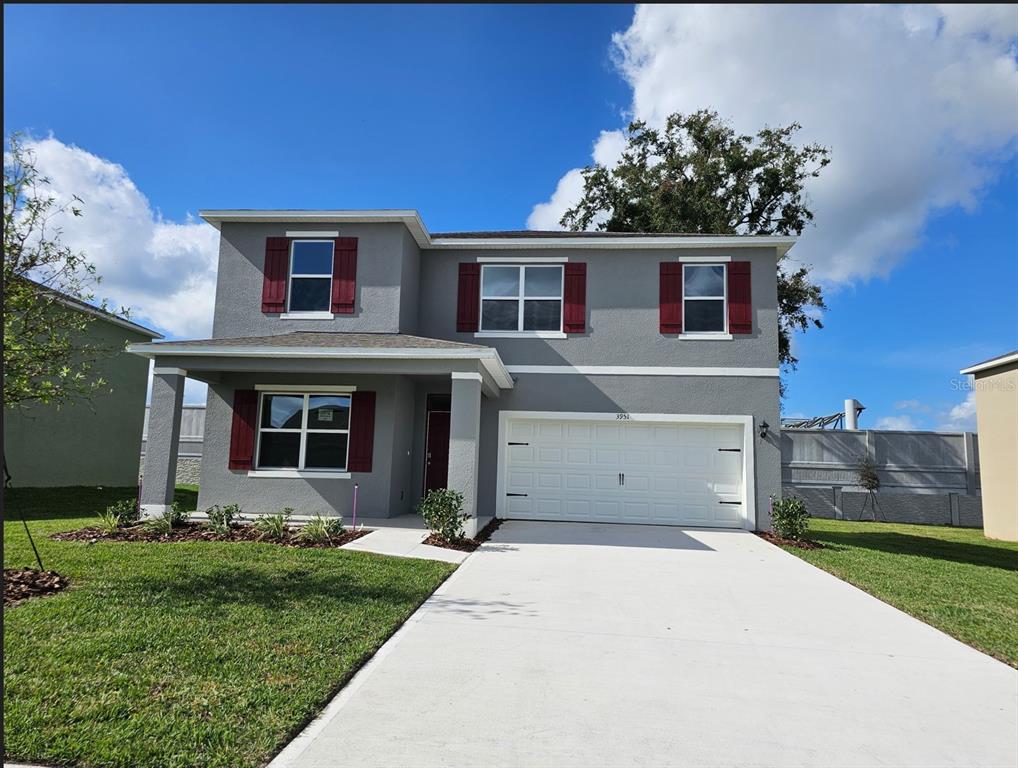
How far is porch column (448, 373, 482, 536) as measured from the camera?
984 centimetres

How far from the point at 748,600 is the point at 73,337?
585 inches

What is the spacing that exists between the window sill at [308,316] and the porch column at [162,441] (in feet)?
7.87

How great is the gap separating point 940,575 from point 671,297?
654cm

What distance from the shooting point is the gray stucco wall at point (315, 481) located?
11.6m

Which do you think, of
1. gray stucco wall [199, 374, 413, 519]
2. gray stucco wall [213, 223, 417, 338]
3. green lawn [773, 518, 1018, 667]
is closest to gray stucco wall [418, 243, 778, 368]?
gray stucco wall [213, 223, 417, 338]

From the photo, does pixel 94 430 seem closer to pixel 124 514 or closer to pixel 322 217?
pixel 124 514

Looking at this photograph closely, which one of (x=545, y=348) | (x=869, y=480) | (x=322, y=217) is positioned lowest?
(x=869, y=480)

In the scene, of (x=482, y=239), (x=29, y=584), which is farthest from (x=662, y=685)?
(x=482, y=239)

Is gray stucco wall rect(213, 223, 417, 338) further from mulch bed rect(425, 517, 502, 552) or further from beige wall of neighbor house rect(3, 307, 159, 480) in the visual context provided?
mulch bed rect(425, 517, 502, 552)

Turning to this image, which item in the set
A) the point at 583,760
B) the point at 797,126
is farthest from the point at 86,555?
the point at 797,126

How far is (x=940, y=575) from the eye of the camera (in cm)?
873

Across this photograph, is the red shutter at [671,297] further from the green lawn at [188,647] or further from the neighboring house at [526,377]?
the green lawn at [188,647]

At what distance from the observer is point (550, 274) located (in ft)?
43.8

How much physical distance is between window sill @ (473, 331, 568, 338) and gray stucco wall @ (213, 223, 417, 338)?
4.99 ft
